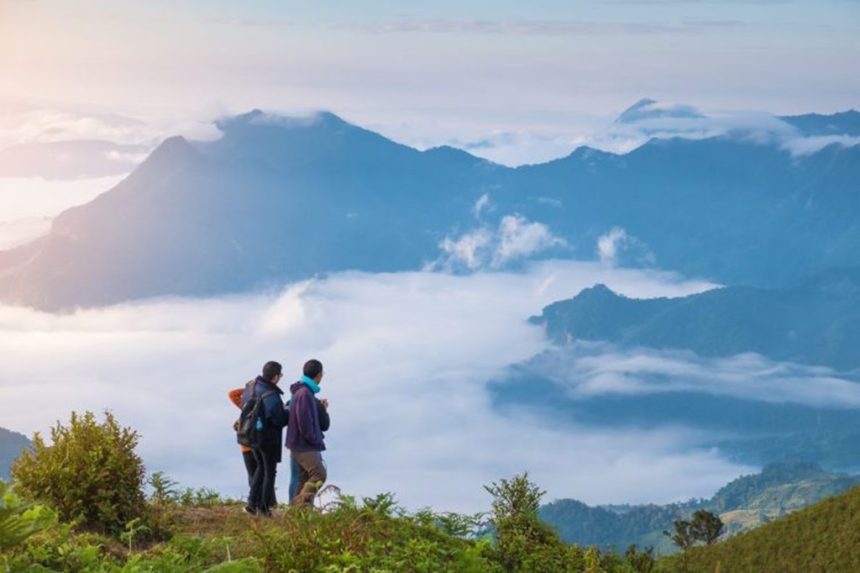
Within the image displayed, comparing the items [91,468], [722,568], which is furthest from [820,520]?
[91,468]

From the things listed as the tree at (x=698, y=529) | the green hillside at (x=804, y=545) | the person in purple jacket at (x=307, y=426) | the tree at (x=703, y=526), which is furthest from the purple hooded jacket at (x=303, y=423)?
the tree at (x=703, y=526)

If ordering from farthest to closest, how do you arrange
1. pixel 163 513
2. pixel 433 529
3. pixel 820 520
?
pixel 820 520 → pixel 163 513 → pixel 433 529

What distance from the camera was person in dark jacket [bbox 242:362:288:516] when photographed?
16.5 meters

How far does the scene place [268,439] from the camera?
16688 millimetres

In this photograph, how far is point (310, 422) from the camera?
1648cm

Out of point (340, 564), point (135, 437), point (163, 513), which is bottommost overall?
point (340, 564)

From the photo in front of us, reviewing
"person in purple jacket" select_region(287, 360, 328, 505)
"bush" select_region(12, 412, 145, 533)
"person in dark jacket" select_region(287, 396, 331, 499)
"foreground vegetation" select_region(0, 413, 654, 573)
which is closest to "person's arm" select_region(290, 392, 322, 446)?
"person in purple jacket" select_region(287, 360, 328, 505)

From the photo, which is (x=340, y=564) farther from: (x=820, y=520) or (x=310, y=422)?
(x=820, y=520)

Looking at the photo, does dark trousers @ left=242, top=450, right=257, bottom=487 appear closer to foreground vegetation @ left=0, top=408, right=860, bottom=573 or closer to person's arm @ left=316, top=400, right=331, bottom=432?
foreground vegetation @ left=0, top=408, right=860, bottom=573

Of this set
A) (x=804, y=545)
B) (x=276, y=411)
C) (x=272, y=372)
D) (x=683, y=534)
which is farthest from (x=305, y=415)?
(x=683, y=534)

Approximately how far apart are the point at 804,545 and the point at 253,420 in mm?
31048

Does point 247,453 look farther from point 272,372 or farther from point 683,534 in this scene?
point 683,534

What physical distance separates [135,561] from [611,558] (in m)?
6.34

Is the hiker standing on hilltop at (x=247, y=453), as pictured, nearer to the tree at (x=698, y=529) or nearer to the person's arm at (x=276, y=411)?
the person's arm at (x=276, y=411)
